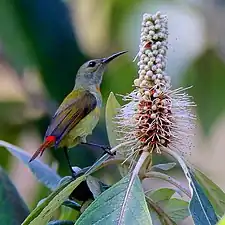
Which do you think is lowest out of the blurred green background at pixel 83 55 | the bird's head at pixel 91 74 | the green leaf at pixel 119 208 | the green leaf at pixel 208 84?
the green leaf at pixel 208 84

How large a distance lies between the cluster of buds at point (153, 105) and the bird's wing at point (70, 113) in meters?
0.10

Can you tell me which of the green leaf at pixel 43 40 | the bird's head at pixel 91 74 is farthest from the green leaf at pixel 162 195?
the green leaf at pixel 43 40

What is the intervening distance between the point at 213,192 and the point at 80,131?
281mm

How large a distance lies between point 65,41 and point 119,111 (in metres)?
0.94

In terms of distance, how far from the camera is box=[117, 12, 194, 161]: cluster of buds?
113 centimetres

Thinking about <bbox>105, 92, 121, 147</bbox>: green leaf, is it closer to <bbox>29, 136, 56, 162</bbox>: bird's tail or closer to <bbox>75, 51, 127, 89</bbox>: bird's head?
<bbox>29, 136, 56, 162</bbox>: bird's tail

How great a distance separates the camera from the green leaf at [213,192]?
1.11 metres

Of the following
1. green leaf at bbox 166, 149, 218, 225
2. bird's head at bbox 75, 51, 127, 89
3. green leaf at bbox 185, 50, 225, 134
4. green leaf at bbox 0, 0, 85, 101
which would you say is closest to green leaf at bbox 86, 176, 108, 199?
green leaf at bbox 166, 149, 218, 225

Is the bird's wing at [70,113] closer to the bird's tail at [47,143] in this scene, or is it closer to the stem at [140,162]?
the bird's tail at [47,143]

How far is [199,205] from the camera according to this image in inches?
39.5

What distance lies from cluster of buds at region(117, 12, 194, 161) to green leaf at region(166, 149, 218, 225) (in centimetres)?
8

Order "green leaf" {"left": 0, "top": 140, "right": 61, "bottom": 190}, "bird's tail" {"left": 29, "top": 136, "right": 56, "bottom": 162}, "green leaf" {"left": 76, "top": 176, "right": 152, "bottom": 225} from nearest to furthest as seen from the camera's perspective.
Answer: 1. "green leaf" {"left": 76, "top": 176, "right": 152, "bottom": 225}
2. "bird's tail" {"left": 29, "top": 136, "right": 56, "bottom": 162}
3. "green leaf" {"left": 0, "top": 140, "right": 61, "bottom": 190}

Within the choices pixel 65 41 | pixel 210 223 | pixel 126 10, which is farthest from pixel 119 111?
pixel 126 10

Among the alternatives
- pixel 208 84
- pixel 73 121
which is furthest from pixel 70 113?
pixel 208 84
